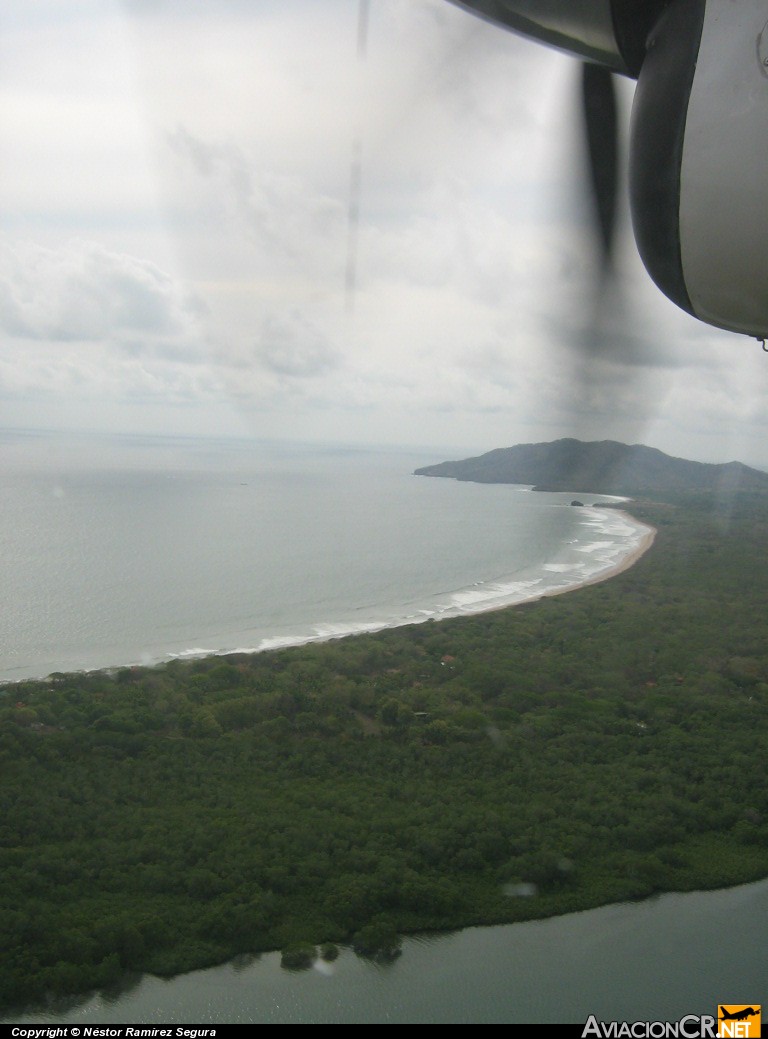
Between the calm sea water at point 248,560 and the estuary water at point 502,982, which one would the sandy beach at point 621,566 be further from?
the estuary water at point 502,982

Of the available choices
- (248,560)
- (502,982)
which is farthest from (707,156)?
(248,560)

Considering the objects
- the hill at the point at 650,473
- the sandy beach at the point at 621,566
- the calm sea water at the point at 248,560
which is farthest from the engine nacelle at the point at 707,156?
the hill at the point at 650,473

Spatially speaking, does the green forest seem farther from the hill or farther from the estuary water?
the hill

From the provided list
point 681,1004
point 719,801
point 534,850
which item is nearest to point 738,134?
point 681,1004

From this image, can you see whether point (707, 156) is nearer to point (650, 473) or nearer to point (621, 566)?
point (621, 566)

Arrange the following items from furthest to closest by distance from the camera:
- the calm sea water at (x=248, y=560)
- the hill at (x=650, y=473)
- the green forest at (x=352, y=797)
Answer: the hill at (x=650, y=473) → the calm sea water at (x=248, y=560) → the green forest at (x=352, y=797)

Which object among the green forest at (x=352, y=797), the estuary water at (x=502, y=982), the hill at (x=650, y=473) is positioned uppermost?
the hill at (x=650, y=473)

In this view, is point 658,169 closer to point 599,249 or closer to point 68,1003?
point 599,249
